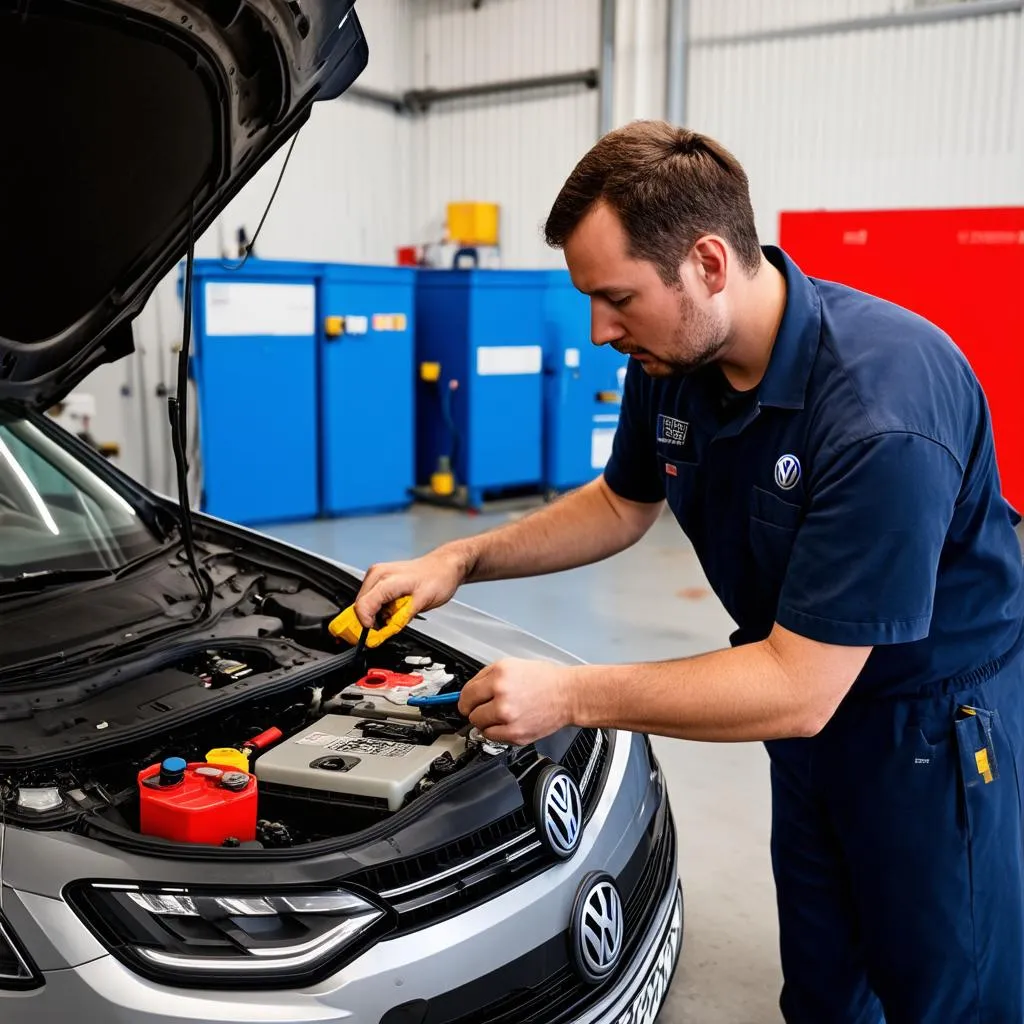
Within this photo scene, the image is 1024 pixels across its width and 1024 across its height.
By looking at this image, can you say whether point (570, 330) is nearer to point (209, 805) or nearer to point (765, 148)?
point (765, 148)

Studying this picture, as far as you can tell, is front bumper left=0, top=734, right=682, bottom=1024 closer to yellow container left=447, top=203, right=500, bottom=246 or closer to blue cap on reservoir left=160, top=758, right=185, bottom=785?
blue cap on reservoir left=160, top=758, right=185, bottom=785

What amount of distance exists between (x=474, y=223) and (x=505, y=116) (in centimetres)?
91

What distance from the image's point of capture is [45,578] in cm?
201

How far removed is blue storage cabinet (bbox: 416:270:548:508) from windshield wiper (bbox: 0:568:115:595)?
4.72 meters

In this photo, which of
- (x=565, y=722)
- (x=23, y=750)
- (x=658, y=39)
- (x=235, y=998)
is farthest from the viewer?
(x=658, y=39)

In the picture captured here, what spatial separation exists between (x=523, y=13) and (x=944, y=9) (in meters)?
3.34

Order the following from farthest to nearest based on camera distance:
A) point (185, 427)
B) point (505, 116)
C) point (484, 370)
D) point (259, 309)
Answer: point (505, 116), point (484, 370), point (259, 309), point (185, 427)

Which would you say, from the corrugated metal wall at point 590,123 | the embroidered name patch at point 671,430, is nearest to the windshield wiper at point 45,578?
the embroidered name patch at point 671,430

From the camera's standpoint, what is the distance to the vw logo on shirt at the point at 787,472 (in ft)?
4.51

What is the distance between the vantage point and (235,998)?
3.97ft

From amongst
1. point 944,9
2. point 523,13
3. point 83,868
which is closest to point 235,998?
point 83,868

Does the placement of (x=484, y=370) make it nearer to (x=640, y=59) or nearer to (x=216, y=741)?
(x=640, y=59)

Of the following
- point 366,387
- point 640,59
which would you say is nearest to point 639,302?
point 366,387

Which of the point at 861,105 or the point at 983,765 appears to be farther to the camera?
the point at 861,105
